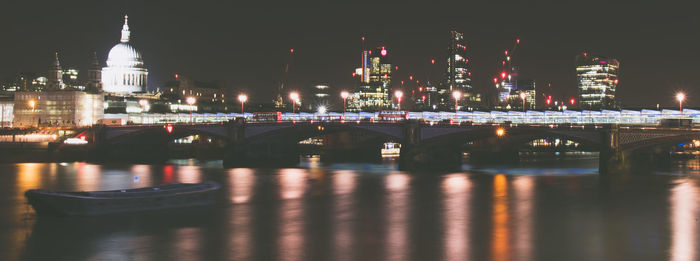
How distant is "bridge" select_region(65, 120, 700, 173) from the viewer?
243 feet

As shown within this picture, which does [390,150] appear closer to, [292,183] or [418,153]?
[418,153]

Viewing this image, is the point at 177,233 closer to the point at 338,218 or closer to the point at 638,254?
the point at 338,218

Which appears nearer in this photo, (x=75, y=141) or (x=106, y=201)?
(x=106, y=201)

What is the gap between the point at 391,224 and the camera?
42562 mm

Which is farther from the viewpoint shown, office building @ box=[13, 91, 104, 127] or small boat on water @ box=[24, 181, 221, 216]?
office building @ box=[13, 91, 104, 127]

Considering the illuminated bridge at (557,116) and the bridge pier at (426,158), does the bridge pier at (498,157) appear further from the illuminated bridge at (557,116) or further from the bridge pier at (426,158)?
the bridge pier at (426,158)

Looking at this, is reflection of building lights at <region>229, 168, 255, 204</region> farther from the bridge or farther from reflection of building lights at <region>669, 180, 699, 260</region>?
reflection of building lights at <region>669, 180, 699, 260</region>

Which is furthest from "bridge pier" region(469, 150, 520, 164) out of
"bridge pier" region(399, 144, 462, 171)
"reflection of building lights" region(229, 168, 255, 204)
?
"reflection of building lights" region(229, 168, 255, 204)

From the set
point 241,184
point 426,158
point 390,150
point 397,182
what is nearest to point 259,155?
point 426,158

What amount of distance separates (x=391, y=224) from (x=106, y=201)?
17.0 meters

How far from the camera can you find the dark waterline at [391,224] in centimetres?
3388

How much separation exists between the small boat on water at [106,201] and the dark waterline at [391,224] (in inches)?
37.0

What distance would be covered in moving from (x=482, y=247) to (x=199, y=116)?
127 m

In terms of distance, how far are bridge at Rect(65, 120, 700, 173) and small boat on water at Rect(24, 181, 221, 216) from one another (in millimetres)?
41848
